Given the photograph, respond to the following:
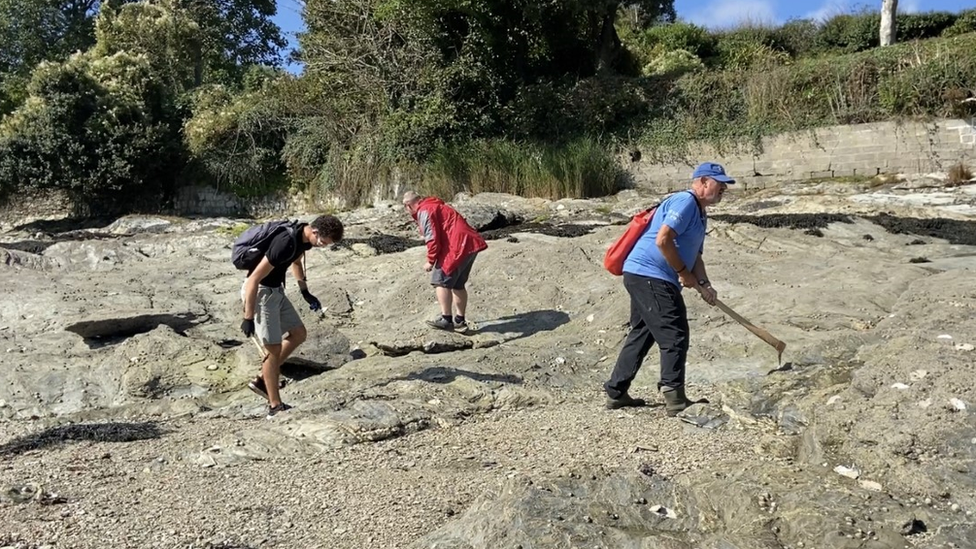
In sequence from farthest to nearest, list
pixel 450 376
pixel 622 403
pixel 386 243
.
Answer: pixel 386 243
pixel 450 376
pixel 622 403

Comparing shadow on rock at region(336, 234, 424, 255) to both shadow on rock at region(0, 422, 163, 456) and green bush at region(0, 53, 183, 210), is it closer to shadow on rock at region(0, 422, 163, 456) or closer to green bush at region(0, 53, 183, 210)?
shadow on rock at region(0, 422, 163, 456)

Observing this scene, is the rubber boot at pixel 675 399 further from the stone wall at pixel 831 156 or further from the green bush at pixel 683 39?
the green bush at pixel 683 39

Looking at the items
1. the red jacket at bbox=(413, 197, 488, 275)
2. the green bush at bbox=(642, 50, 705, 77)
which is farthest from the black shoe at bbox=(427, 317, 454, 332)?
the green bush at bbox=(642, 50, 705, 77)

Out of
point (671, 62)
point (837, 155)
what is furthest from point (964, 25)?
point (837, 155)

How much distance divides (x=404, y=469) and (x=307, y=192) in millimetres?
19966

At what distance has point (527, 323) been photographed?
945 centimetres

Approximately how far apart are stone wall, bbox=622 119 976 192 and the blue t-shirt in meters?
14.6

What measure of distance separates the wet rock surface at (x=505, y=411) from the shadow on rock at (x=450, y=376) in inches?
1.4

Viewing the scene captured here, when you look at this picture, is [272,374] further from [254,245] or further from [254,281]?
[254,245]

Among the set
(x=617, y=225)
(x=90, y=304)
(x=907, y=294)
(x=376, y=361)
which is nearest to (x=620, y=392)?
(x=376, y=361)

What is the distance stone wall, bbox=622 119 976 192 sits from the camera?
1822 cm

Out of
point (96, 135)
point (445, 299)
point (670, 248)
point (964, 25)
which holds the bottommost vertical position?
point (445, 299)

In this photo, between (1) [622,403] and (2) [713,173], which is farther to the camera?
(1) [622,403]

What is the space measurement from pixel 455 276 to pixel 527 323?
35.0 inches
